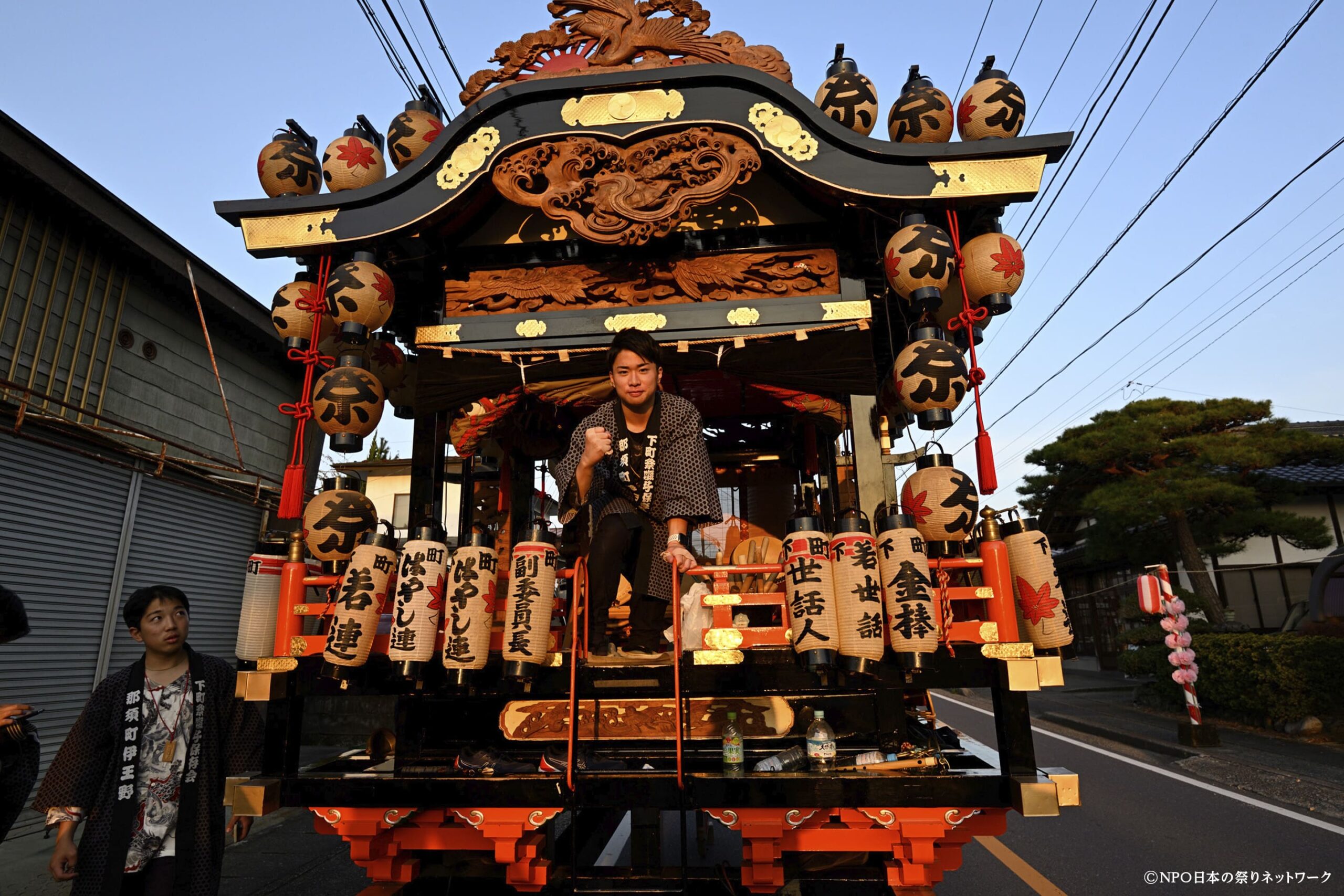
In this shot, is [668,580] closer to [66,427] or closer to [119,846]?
[119,846]

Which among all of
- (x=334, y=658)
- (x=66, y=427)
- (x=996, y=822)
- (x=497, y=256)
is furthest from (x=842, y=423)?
(x=66, y=427)

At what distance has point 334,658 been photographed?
11.3 feet

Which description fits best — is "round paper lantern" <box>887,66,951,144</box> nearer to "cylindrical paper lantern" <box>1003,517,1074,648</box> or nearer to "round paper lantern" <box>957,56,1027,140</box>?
"round paper lantern" <box>957,56,1027,140</box>

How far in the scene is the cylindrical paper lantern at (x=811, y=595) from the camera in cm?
305

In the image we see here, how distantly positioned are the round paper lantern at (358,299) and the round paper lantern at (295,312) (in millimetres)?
252

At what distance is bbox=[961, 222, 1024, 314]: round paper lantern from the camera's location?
4402 millimetres

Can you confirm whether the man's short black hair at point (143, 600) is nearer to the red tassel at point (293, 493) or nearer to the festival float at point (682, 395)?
the festival float at point (682, 395)

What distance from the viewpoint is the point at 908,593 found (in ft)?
10.2

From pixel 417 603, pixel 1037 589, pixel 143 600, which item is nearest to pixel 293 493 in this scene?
pixel 143 600

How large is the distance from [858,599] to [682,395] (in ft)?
11.4

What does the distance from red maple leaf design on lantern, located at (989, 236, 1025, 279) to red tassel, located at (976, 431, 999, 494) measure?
109cm

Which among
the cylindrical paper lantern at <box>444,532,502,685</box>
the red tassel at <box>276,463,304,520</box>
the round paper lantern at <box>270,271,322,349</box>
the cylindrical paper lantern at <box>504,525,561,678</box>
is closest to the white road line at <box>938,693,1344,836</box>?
the cylindrical paper lantern at <box>504,525,561,678</box>

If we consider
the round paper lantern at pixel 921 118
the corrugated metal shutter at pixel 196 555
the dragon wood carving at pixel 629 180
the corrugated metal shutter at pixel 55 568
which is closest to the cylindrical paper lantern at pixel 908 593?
the dragon wood carving at pixel 629 180

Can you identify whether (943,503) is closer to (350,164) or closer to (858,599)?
(858,599)
